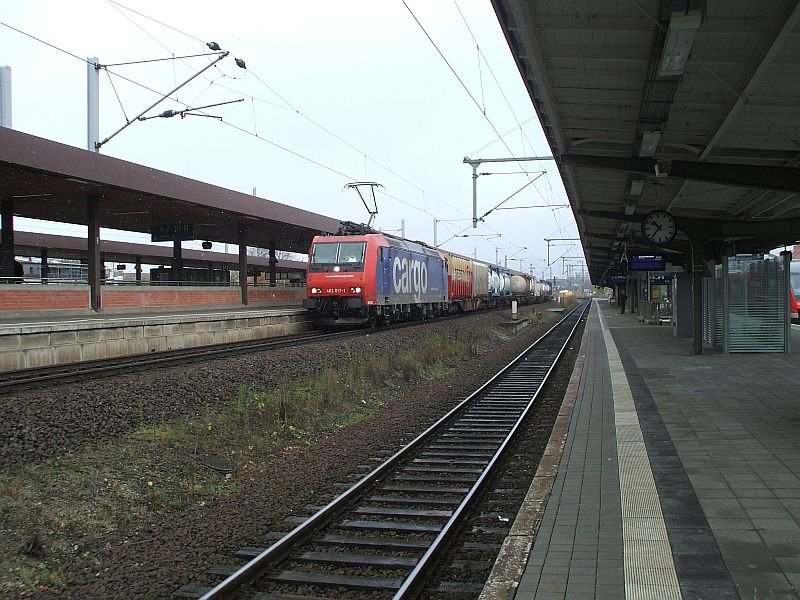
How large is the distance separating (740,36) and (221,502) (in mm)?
6397

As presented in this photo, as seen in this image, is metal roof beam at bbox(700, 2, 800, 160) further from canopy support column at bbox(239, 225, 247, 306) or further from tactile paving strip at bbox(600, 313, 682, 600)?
canopy support column at bbox(239, 225, 247, 306)

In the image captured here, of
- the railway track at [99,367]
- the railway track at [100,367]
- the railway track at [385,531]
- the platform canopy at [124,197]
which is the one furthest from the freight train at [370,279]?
the railway track at [385,531]

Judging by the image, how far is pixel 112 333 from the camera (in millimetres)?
15188

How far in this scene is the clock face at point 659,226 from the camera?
543 inches

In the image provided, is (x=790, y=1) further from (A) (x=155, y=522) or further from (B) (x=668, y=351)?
(B) (x=668, y=351)

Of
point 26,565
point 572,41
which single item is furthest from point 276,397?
point 572,41

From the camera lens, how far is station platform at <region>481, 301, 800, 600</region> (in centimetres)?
383

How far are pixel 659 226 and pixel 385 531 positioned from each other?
10692mm

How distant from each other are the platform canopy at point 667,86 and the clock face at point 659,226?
3.07 ft

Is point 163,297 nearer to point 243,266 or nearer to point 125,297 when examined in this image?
point 125,297

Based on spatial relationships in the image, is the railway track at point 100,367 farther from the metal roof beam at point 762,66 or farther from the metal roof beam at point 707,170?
the metal roof beam at point 762,66

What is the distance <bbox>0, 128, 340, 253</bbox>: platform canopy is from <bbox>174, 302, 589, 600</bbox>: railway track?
1319cm

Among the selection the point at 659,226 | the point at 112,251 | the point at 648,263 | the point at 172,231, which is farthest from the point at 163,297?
the point at 659,226

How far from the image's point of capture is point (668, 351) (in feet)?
57.4
